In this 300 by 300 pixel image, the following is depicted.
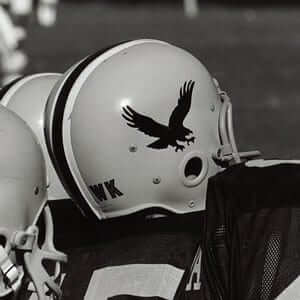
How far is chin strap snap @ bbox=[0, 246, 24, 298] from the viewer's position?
1.82m

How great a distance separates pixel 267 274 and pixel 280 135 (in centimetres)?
269

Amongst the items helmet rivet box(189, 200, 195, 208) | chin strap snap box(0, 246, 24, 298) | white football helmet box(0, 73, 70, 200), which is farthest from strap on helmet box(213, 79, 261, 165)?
chin strap snap box(0, 246, 24, 298)

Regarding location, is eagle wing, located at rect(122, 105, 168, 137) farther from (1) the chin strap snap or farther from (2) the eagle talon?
(1) the chin strap snap

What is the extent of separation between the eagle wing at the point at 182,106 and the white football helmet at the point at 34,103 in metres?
0.34

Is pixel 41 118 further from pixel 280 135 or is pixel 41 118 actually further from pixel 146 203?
pixel 280 135

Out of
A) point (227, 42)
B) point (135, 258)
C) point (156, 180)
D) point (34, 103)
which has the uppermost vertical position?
point (34, 103)

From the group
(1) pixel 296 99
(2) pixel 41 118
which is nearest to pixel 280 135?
(1) pixel 296 99

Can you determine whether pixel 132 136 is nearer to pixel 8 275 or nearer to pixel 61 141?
pixel 61 141

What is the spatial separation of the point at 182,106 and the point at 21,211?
0.48 metres

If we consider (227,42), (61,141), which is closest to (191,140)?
(61,141)

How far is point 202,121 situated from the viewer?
7.17 feet

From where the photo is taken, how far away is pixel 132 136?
6.97 ft

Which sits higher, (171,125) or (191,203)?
(171,125)

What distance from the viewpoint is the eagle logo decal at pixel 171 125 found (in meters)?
2.12
